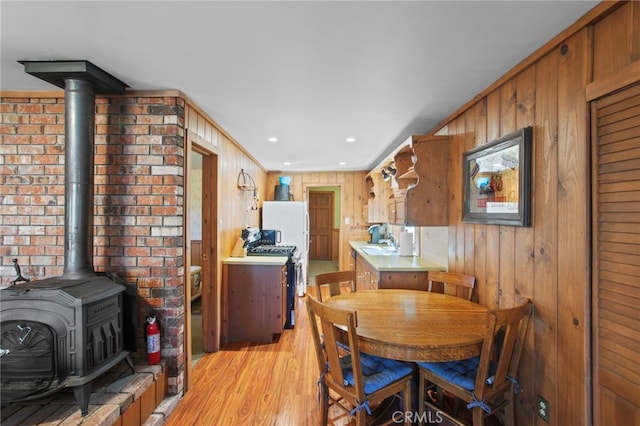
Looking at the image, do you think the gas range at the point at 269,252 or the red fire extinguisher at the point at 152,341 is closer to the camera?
the red fire extinguisher at the point at 152,341

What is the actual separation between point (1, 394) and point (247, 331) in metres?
1.84

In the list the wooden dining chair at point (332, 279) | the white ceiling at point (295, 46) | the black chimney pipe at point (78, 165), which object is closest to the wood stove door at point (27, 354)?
the black chimney pipe at point (78, 165)

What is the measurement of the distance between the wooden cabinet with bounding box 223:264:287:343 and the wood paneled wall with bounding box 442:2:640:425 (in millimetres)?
2102

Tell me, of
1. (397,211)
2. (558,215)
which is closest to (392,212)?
(397,211)

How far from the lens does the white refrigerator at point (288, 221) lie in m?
4.48

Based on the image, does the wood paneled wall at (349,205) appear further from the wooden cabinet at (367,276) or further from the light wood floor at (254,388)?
the light wood floor at (254,388)

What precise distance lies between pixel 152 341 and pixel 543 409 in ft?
7.94

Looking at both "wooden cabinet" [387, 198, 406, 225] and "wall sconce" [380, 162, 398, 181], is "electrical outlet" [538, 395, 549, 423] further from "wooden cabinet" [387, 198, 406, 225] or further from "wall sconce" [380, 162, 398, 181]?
"wall sconce" [380, 162, 398, 181]

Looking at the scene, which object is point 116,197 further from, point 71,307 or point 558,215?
point 558,215

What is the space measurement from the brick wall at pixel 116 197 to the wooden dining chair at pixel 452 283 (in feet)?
6.90

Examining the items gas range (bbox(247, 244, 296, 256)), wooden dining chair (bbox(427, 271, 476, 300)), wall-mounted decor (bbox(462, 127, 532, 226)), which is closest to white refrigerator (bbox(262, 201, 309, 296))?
gas range (bbox(247, 244, 296, 256))

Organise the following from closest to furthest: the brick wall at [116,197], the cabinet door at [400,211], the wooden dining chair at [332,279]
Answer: the brick wall at [116,197] < the wooden dining chair at [332,279] < the cabinet door at [400,211]

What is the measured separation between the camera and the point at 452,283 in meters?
2.21

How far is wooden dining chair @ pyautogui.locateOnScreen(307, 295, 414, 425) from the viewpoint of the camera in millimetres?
1369
